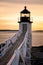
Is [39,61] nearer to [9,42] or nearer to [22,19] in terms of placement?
[22,19]

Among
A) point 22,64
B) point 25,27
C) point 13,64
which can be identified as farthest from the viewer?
point 25,27

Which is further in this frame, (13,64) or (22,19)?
Answer: (22,19)

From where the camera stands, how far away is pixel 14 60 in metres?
6.25

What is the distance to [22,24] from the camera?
80.2 ft

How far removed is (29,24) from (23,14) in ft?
6.30

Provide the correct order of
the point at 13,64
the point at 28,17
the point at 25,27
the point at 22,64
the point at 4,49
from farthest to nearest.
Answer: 1. the point at 28,17
2. the point at 25,27
3. the point at 4,49
4. the point at 22,64
5. the point at 13,64

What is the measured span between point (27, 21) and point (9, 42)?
13.9 meters

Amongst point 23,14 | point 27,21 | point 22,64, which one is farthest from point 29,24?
point 22,64

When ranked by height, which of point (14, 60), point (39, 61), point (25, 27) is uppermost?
point (14, 60)

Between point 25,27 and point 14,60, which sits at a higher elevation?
point 14,60

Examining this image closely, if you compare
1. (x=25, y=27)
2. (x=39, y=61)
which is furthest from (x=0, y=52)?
(x=25, y=27)

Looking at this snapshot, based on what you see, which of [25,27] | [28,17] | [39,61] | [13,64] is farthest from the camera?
[28,17]

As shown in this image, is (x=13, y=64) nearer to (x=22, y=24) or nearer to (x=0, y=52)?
Result: (x=0, y=52)

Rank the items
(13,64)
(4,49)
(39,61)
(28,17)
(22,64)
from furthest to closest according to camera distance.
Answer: (28,17)
(39,61)
(4,49)
(22,64)
(13,64)
